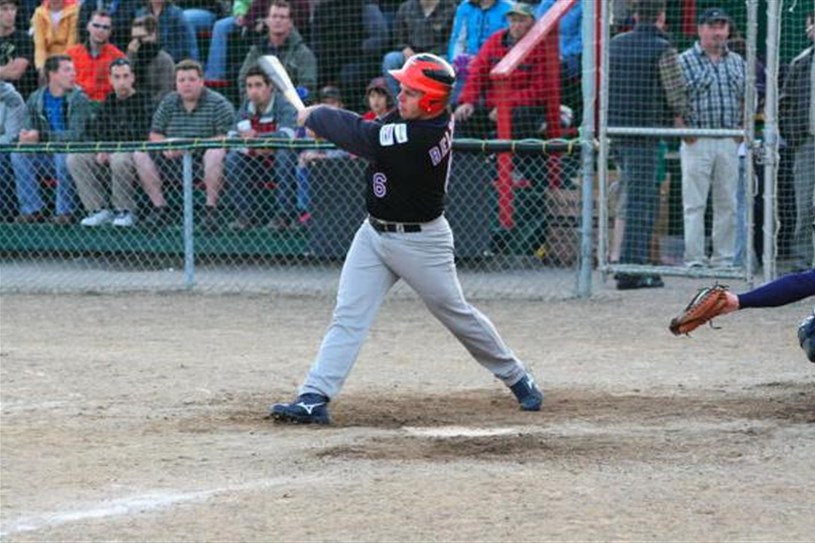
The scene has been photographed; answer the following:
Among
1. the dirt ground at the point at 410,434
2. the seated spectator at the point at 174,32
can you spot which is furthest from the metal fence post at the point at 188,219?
the seated spectator at the point at 174,32

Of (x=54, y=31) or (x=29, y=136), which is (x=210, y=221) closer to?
(x=29, y=136)

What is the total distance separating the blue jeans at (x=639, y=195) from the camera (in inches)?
509

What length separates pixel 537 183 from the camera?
13.5 meters

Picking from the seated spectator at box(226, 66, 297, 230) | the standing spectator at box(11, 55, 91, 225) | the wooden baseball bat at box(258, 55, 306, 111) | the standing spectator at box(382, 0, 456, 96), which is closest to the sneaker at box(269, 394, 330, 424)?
the wooden baseball bat at box(258, 55, 306, 111)

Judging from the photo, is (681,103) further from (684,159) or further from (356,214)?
(356,214)

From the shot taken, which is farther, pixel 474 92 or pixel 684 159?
pixel 474 92

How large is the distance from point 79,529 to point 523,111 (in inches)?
332

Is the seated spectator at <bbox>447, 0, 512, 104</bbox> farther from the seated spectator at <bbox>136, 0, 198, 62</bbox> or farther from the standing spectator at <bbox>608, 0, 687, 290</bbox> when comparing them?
the seated spectator at <bbox>136, 0, 198, 62</bbox>

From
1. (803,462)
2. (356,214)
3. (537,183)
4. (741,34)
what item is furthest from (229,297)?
(803,462)

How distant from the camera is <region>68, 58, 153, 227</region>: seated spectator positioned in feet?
46.6

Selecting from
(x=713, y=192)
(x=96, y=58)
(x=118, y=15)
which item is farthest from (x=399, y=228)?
(x=118, y=15)

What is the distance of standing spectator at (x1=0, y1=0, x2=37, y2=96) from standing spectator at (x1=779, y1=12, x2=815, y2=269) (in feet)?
23.1

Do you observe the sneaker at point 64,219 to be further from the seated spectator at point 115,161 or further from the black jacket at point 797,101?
the black jacket at point 797,101

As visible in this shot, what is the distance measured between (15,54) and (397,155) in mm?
8897
